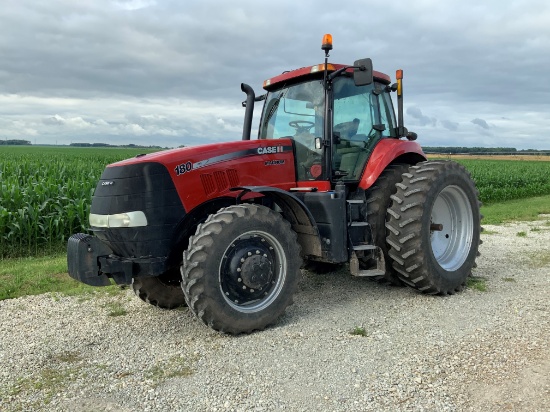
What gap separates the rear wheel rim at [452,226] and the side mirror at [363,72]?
1.98 metres

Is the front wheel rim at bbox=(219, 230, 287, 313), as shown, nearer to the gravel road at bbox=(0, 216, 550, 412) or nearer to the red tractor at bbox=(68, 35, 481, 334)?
the red tractor at bbox=(68, 35, 481, 334)

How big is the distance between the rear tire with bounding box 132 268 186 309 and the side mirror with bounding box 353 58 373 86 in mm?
2690

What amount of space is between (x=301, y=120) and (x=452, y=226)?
244 cm

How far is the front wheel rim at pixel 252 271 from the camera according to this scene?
4637 mm

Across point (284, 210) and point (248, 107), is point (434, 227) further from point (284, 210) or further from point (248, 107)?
point (248, 107)

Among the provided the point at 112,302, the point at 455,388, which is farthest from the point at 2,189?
the point at 455,388

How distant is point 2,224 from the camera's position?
872 cm

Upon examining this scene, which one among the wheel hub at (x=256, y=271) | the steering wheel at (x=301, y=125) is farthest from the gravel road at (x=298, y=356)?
the steering wheel at (x=301, y=125)

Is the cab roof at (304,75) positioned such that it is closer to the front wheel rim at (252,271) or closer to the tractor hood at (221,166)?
the tractor hood at (221,166)

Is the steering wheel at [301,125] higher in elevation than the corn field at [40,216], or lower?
higher

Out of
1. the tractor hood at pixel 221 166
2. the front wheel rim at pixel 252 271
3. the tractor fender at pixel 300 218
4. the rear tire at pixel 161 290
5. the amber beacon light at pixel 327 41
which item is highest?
the amber beacon light at pixel 327 41

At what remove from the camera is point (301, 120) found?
5797 millimetres

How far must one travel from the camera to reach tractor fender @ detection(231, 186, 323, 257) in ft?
16.7

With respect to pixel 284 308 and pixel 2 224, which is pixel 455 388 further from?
pixel 2 224
